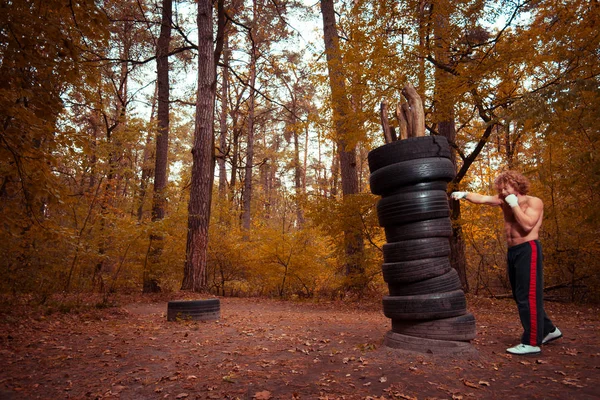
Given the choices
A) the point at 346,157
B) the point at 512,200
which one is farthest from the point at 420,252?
the point at 346,157

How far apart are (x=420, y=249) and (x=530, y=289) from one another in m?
1.18

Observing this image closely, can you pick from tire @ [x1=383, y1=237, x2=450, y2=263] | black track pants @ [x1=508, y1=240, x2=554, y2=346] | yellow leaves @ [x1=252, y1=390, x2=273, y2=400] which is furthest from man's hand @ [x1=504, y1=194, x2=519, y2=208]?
yellow leaves @ [x1=252, y1=390, x2=273, y2=400]

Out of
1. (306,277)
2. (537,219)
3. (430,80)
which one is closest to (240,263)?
(306,277)

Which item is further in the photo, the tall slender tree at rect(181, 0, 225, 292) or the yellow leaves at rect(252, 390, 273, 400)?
the tall slender tree at rect(181, 0, 225, 292)

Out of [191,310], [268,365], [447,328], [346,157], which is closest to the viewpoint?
[268,365]

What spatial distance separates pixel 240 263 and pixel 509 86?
9.26 metres

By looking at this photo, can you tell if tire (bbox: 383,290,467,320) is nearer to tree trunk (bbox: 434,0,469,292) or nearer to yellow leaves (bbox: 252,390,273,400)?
yellow leaves (bbox: 252,390,273,400)

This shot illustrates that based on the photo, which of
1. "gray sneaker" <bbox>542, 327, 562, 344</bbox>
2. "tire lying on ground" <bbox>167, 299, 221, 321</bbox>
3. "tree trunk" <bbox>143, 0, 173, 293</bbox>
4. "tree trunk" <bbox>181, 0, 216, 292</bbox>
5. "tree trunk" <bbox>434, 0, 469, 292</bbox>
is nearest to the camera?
"gray sneaker" <bbox>542, 327, 562, 344</bbox>

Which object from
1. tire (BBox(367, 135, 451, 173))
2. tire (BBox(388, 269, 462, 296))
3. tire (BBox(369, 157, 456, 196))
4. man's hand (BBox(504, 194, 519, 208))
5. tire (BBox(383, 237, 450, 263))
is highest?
tire (BBox(367, 135, 451, 173))

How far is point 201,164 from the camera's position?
1031 cm

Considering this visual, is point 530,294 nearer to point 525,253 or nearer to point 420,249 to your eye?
point 525,253

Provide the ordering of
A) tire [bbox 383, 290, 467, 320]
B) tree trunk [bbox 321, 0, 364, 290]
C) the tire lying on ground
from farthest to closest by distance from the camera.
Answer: tree trunk [bbox 321, 0, 364, 290]
the tire lying on ground
tire [bbox 383, 290, 467, 320]

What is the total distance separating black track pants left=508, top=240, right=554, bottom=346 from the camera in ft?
12.3

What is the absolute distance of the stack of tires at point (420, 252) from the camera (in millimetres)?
3718
